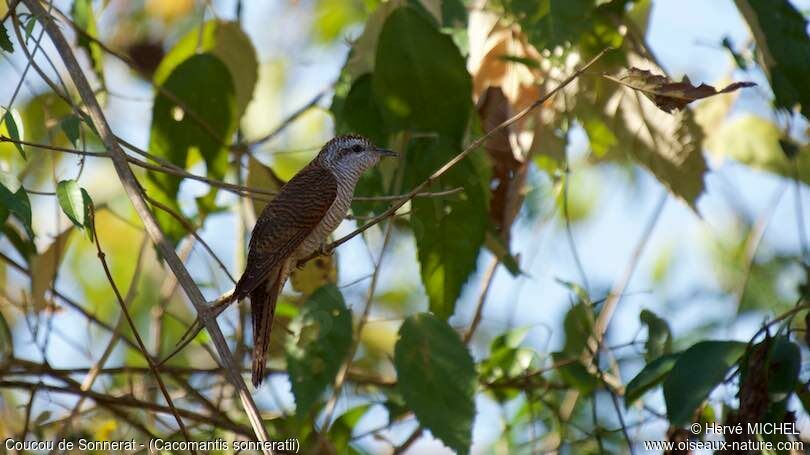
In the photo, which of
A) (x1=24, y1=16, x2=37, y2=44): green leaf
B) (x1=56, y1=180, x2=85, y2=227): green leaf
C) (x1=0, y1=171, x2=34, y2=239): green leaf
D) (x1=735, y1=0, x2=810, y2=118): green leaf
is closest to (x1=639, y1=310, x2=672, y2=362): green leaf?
(x1=735, y1=0, x2=810, y2=118): green leaf

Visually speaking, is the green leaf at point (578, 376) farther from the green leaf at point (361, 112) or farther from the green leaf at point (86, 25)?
the green leaf at point (86, 25)

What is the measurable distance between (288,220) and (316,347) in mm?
480

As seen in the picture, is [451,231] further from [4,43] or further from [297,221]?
[4,43]

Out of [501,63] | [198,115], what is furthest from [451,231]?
[198,115]

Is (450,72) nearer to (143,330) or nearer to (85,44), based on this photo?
Answer: (85,44)

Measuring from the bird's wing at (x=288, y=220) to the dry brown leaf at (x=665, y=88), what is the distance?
130cm

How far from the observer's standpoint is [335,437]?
164 inches

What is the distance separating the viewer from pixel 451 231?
3758 millimetres

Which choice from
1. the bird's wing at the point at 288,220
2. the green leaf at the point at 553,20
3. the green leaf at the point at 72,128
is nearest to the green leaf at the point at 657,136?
the green leaf at the point at 553,20

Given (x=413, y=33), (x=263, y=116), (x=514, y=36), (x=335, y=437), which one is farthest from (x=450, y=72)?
(x=263, y=116)

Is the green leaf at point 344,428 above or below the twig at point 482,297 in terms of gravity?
below

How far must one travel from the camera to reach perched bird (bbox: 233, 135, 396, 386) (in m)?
3.51

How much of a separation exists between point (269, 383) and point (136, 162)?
1813 millimetres

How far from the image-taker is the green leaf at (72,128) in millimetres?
3041
